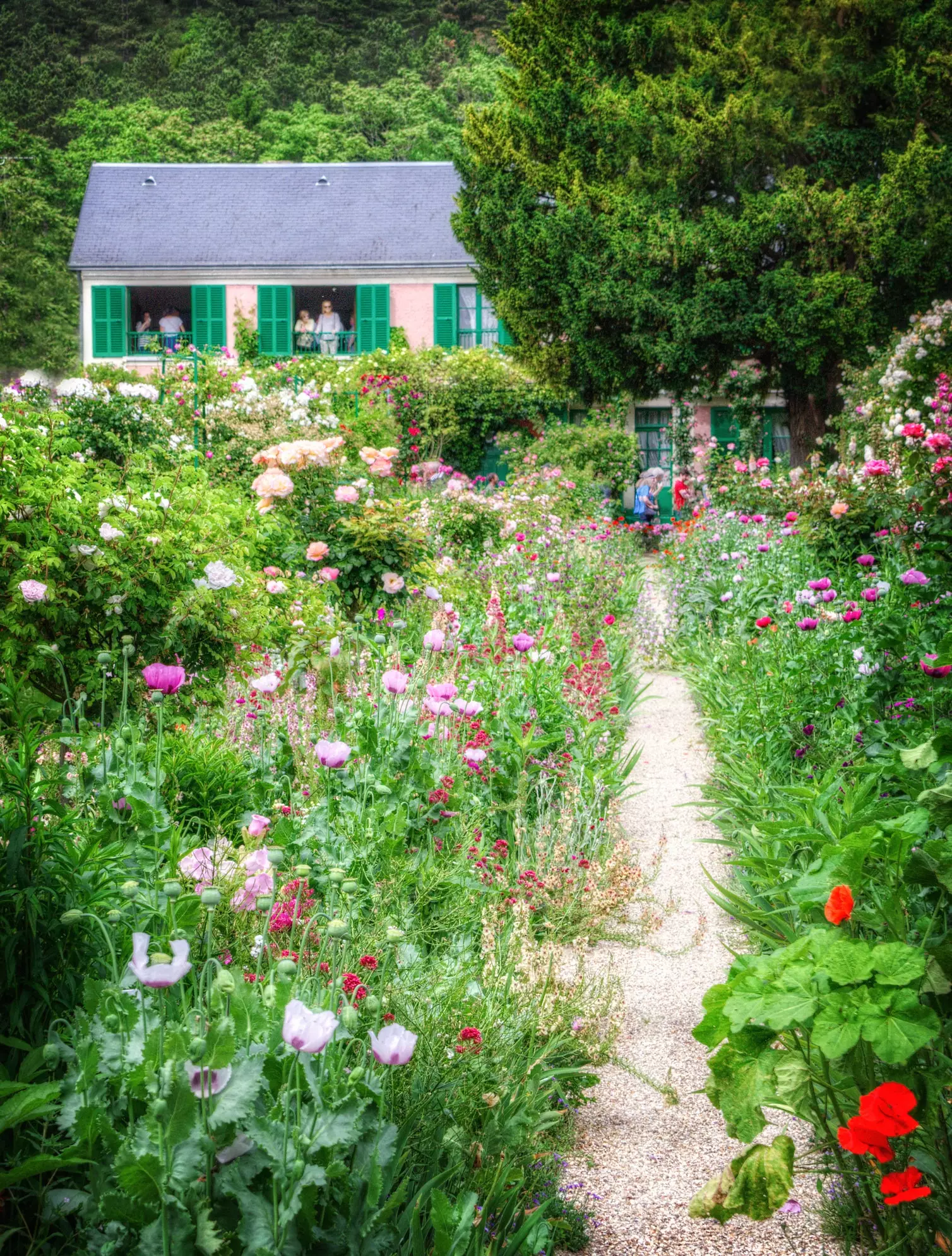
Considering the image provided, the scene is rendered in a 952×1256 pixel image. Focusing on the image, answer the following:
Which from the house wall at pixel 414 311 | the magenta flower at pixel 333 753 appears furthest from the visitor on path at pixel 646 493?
the magenta flower at pixel 333 753

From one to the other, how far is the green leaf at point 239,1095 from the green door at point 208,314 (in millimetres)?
20414

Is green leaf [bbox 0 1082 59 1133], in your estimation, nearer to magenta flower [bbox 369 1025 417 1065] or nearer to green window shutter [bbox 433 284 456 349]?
magenta flower [bbox 369 1025 417 1065]

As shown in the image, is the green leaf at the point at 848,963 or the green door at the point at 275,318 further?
the green door at the point at 275,318

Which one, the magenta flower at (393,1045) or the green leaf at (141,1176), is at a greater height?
the magenta flower at (393,1045)

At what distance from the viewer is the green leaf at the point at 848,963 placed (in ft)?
5.64

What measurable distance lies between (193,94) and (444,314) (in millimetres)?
16978

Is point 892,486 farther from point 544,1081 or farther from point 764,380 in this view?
point 764,380

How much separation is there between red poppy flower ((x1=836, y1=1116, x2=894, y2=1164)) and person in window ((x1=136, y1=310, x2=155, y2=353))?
20595 millimetres

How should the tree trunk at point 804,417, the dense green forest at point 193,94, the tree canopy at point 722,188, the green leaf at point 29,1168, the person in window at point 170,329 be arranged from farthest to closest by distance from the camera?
the dense green forest at point 193,94
the person in window at point 170,329
the tree trunk at point 804,417
the tree canopy at point 722,188
the green leaf at point 29,1168

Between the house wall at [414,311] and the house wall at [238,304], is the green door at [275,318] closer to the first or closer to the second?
the house wall at [238,304]

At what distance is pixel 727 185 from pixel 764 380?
2268 millimetres

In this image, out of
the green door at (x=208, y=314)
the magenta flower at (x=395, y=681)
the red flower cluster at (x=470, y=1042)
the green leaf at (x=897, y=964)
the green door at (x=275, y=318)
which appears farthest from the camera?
the green door at (x=208, y=314)

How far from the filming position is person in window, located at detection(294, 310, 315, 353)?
68.0 ft

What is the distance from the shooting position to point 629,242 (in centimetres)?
1220
